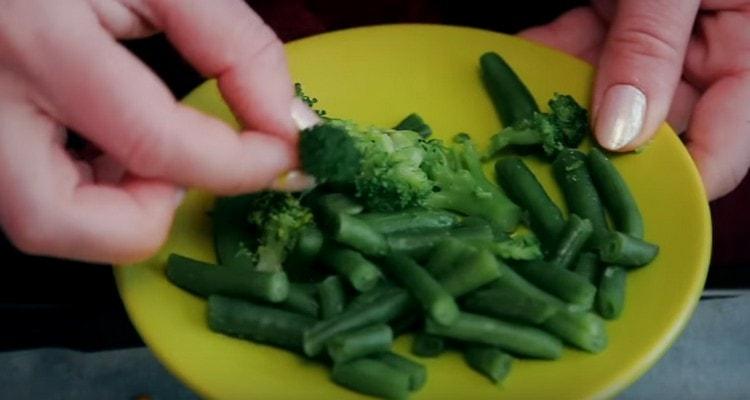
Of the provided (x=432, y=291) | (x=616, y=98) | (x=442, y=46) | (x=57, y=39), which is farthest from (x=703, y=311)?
(x=57, y=39)

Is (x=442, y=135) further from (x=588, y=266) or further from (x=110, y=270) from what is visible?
(x=110, y=270)

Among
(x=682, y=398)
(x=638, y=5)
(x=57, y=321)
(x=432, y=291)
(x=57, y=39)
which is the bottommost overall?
(x=682, y=398)

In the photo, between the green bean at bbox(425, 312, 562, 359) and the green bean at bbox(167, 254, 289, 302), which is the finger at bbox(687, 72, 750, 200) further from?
the green bean at bbox(167, 254, 289, 302)

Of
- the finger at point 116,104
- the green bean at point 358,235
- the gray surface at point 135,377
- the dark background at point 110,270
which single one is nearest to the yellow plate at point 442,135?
the green bean at point 358,235

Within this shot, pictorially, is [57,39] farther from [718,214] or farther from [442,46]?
[718,214]

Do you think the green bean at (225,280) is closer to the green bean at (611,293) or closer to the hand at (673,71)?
the green bean at (611,293)

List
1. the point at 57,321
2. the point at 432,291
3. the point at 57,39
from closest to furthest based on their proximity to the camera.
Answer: the point at 57,39 → the point at 432,291 → the point at 57,321

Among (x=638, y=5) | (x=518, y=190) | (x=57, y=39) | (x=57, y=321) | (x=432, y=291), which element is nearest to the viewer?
(x=57, y=39)
